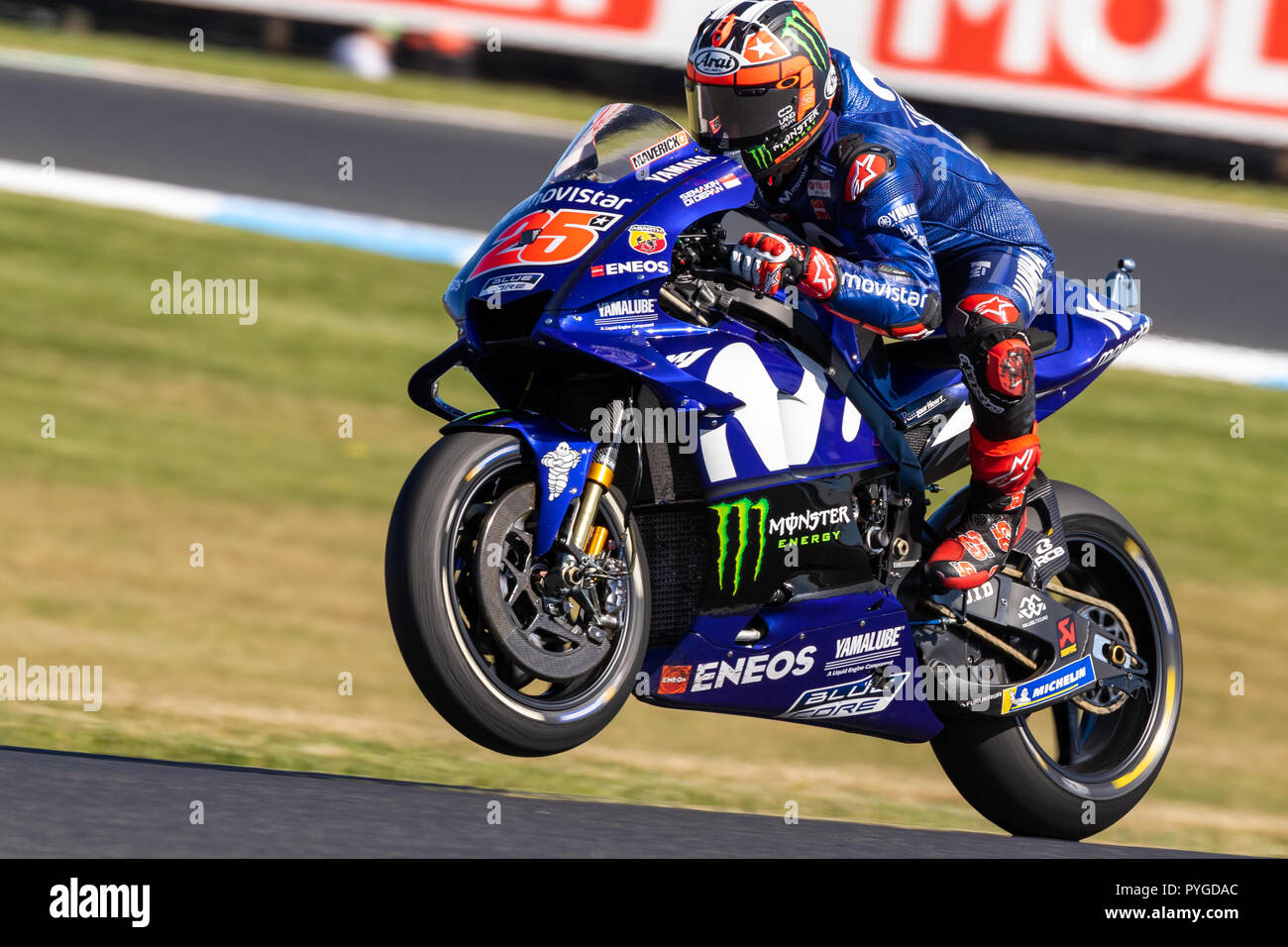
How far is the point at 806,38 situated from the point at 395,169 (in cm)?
853

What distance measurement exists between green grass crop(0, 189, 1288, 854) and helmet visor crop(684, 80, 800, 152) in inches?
84.2

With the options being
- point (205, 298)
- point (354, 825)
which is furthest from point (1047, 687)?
point (205, 298)

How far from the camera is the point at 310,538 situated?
7.42 metres

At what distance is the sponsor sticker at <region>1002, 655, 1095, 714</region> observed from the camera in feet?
15.9

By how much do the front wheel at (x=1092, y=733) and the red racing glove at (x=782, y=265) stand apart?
1.41 meters

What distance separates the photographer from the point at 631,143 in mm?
4133

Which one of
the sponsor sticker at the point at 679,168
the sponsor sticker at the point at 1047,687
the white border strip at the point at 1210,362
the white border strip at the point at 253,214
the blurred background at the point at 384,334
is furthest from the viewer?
the white border strip at the point at 253,214

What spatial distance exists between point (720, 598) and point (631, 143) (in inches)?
41.9

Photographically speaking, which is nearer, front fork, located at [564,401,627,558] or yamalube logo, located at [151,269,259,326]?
front fork, located at [564,401,627,558]

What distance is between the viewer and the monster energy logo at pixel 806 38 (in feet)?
13.9

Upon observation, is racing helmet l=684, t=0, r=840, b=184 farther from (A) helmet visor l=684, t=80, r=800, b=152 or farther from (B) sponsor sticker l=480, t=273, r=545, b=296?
(B) sponsor sticker l=480, t=273, r=545, b=296

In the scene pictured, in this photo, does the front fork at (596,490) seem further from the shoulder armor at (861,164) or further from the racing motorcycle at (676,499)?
the shoulder armor at (861,164)

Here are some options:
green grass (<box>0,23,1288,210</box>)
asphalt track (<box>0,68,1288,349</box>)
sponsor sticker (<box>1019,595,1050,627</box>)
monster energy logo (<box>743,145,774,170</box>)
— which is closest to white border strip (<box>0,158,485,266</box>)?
asphalt track (<box>0,68,1288,349</box>)

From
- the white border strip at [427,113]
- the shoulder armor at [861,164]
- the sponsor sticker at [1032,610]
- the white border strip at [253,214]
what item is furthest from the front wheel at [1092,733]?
the white border strip at [427,113]
